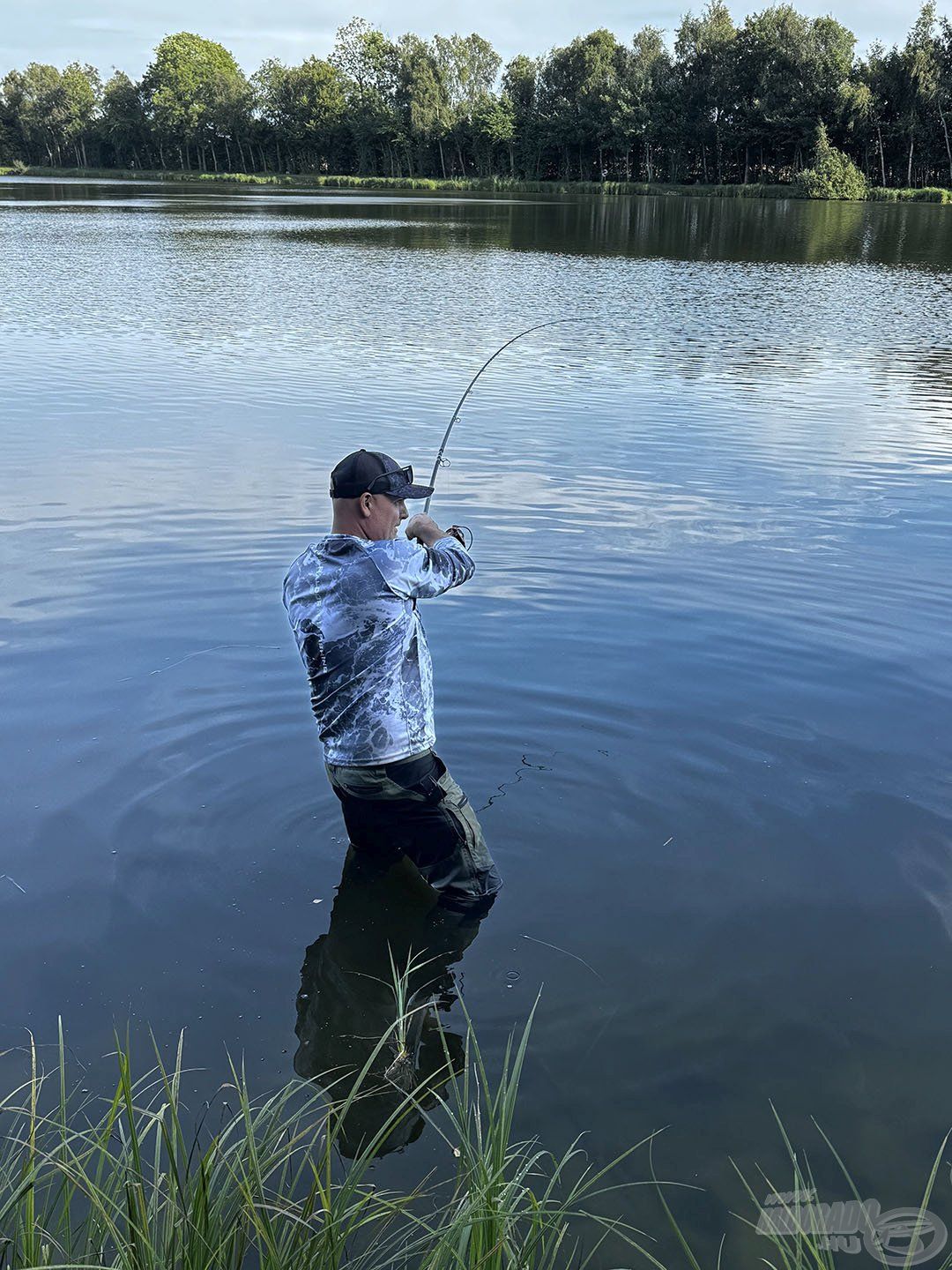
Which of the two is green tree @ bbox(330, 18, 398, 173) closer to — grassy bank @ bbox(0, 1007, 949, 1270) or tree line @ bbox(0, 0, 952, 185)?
tree line @ bbox(0, 0, 952, 185)

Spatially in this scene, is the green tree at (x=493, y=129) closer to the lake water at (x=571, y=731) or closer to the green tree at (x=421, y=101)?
the green tree at (x=421, y=101)

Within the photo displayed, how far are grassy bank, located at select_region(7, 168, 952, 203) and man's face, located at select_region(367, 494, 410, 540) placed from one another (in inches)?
2949

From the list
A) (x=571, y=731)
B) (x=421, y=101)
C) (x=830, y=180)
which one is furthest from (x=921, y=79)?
(x=571, y=731)

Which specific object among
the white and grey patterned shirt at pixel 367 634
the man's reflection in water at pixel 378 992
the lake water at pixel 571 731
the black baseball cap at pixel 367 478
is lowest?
the man's reflection in water at pixel 378 992

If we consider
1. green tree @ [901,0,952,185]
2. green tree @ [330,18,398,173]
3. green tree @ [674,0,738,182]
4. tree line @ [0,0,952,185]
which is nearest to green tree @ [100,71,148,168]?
tree line @ [0,0,952,185]

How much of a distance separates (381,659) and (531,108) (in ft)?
390

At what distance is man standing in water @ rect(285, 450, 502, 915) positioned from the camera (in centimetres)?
385

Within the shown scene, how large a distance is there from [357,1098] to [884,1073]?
6.02 ft

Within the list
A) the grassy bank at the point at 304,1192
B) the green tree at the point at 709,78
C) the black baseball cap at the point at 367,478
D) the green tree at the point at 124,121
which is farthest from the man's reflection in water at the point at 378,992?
the green tree at the point at 124,121

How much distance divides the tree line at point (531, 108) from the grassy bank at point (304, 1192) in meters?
87.4

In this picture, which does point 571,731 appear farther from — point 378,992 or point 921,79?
point 921,79

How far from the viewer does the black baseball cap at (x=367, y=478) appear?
3.82m

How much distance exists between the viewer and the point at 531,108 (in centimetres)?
10906

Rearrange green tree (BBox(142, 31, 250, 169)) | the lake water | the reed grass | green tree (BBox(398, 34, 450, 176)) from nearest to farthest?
the reed grass → the lake water → green tree (BBox(398, 34, 450, 176)) → green tree (BBox(142, 31, 250, 169))
